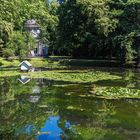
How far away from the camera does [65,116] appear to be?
1680 centimetres

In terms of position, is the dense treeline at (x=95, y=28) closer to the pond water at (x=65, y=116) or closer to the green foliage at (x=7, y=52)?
the green foliage at (x=7, y=52)

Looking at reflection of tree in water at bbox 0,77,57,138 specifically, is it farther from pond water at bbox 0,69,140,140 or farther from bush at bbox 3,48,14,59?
bush at bbox 3,48,14,59

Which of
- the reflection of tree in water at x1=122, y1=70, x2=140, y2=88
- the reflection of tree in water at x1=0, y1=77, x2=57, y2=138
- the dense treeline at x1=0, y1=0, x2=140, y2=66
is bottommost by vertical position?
the reflection of tree in water at x1=122, y1=70, x2=140, y2=88

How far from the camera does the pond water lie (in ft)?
44.4

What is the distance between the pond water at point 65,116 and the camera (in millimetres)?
13523

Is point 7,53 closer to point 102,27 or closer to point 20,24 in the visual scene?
point 102,27

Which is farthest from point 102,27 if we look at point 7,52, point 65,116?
point 65,116

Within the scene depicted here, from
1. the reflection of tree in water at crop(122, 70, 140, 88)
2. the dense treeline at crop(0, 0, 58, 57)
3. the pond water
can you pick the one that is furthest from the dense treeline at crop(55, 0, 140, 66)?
the pond water

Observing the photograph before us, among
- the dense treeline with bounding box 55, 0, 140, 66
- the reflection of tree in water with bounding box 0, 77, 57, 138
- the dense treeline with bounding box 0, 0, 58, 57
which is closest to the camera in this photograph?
the reflection of tree in water with bounding box 0, 77, 57, 138

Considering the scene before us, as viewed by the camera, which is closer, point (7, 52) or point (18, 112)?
point (18, 112)

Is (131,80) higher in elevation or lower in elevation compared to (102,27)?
lower

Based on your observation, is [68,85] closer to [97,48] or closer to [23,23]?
[97,48]

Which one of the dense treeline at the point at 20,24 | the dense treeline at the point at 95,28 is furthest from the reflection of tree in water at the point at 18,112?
the dense treeline at the point at 95,28

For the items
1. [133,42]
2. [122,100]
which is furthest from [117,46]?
[122,100]
